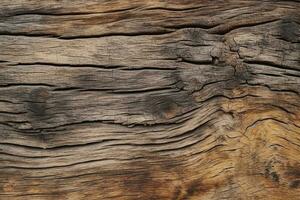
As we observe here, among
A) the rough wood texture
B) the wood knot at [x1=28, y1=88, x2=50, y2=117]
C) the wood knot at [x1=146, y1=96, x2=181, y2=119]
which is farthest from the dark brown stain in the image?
the wood knot at [x1=28, y1=88, x2=50, y2=117]

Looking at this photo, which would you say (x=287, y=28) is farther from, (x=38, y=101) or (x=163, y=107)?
(x=38, y=101)

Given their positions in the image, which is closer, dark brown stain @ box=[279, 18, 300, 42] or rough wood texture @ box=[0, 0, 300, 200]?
rough wood texture @ box=[0, 0, 300, 200]

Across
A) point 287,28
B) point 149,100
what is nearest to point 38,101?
point 149,100

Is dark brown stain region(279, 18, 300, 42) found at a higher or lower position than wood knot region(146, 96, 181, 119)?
higher

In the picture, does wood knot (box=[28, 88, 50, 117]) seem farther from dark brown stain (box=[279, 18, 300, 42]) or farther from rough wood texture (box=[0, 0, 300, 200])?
dark brown stain (box=[279, 18, 300, 42])

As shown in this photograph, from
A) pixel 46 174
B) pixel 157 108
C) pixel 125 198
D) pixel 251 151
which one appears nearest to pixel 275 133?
pixel 251 151

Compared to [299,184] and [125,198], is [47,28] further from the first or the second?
[299,184]

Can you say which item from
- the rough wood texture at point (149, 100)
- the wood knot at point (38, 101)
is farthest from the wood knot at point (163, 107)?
the wood knot at point (38, 101)

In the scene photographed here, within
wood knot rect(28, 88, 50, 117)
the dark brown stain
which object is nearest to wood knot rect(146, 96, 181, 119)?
wood knot rect(28, 88, 50, 117)

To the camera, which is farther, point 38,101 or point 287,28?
point 287,28
